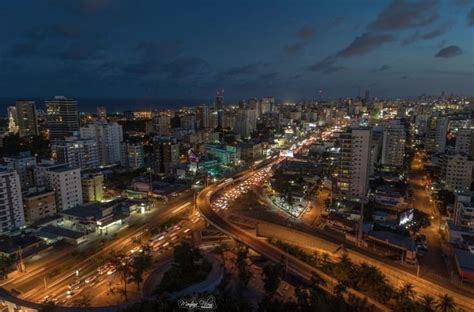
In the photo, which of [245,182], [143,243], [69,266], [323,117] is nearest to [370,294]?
[143,243]

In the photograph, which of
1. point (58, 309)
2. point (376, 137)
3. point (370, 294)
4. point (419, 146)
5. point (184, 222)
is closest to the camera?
point (58, 309)

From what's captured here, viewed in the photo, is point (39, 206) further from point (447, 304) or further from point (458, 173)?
point (458, 173)

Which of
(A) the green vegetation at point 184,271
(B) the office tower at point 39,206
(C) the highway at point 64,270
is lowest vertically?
(C) the highway at point 64,270

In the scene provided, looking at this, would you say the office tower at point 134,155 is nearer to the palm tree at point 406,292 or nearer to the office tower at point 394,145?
the office tower at point 394,145

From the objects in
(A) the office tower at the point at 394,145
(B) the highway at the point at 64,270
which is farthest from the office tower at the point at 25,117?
(A) the office tower at the point at 394,145

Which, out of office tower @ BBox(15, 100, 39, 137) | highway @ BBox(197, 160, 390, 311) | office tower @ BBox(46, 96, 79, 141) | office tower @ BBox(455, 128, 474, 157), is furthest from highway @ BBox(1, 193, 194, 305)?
office tower @ BBox(15, 100, 39, 137)

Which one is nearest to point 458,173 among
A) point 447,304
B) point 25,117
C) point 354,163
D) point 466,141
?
point 354,163

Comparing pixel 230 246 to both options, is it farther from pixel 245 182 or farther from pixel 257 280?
pixel 245 182
